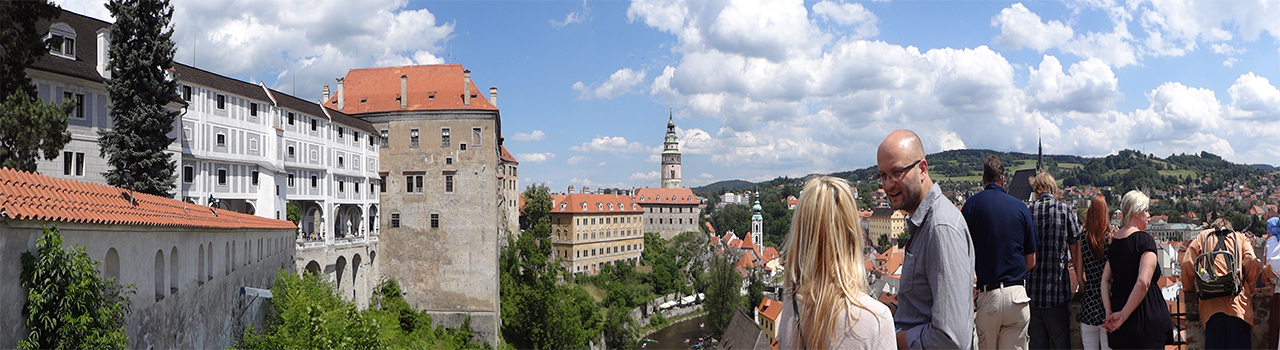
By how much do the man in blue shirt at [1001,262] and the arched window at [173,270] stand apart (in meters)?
11.6

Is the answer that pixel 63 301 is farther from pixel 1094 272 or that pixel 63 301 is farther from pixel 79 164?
pixel 79 164

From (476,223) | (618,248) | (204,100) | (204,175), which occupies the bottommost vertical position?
(618,248)

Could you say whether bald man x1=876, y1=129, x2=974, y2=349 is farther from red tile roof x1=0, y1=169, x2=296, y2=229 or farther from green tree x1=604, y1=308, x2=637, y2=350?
green tree x1=604, y1=308, x2=637, y2=350

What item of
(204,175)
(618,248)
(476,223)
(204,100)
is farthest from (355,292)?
(618,248)

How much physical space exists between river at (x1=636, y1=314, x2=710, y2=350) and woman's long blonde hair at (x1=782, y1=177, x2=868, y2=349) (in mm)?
58867

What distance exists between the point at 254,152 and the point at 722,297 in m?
37.7

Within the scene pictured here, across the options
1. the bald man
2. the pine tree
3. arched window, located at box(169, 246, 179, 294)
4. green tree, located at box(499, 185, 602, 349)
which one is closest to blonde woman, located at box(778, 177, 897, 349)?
the bald man

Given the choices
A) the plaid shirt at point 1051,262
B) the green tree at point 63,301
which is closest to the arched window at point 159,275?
the green tree at point 63,301

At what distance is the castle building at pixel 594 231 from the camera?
7950 cm

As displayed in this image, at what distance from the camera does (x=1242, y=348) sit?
5.11 meters

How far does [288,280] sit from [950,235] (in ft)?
71.9

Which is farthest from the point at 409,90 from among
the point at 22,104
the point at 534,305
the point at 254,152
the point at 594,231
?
the point at 594,231

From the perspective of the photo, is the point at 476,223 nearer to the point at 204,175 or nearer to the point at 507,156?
the point at 204,175

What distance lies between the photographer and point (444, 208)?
3828 cm
